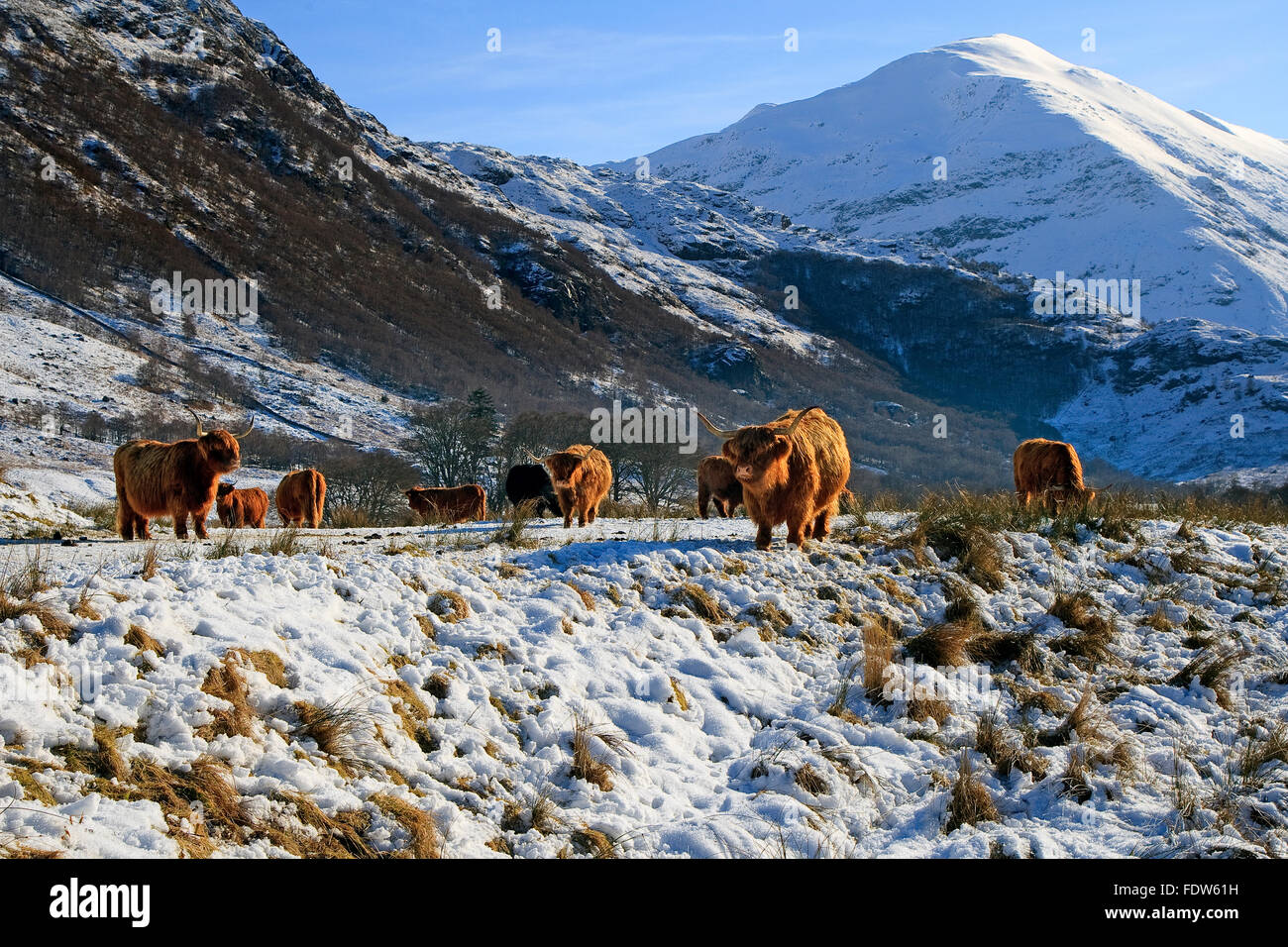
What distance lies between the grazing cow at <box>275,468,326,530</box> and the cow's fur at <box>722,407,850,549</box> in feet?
38.3

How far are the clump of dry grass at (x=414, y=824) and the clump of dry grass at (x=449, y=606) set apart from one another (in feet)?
7.16

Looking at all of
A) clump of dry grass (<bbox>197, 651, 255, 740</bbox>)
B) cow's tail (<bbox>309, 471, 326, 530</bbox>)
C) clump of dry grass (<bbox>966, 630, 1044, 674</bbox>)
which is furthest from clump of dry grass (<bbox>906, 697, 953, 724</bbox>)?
cow's tail (<bbox>309, 471, 326, 530</bbox>)

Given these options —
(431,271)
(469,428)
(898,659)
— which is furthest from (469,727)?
(431,271)

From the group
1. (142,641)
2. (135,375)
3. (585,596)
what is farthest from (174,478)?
(135,375)

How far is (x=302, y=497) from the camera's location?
19.0 meters

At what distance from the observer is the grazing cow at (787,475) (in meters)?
9.76

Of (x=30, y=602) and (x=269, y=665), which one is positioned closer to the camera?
(x=30, y=602)

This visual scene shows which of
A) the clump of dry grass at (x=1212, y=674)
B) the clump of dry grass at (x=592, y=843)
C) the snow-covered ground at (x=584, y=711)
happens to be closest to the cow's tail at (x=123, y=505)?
the snow-covered ground at (x=584, y=711)

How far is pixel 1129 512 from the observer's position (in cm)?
1300

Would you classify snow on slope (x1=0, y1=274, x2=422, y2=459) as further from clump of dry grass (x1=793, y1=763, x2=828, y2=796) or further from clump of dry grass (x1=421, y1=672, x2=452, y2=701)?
clump of dry grass (x1=793, y1=763, x2=828, y2=796)

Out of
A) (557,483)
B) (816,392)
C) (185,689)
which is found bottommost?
(185,689)

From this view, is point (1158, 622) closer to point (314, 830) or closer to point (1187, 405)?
point (314, 830)
